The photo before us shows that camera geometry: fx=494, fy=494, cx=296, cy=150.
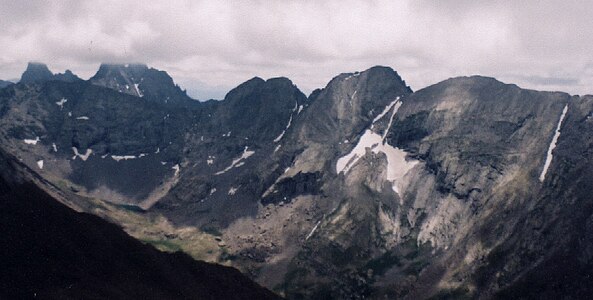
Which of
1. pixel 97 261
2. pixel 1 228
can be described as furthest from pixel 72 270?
pixel 1 228

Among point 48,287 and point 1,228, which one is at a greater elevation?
point 1,228

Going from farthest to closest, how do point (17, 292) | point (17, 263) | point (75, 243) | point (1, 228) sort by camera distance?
point (75, 243)
point (1, 228)
point (17, 263)
point (17, 292)

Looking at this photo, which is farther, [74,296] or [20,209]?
[20,209]

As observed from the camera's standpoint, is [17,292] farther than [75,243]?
No

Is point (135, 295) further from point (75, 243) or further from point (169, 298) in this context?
point (75, 243)

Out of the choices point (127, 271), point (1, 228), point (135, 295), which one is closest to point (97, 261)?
point (127, 271)

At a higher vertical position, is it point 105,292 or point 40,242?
point 40,242

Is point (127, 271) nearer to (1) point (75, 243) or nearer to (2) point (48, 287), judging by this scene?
(1) point (75, 243)

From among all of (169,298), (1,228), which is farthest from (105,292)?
(1,228)

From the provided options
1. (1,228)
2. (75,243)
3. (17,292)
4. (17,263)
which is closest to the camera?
(17,292)
